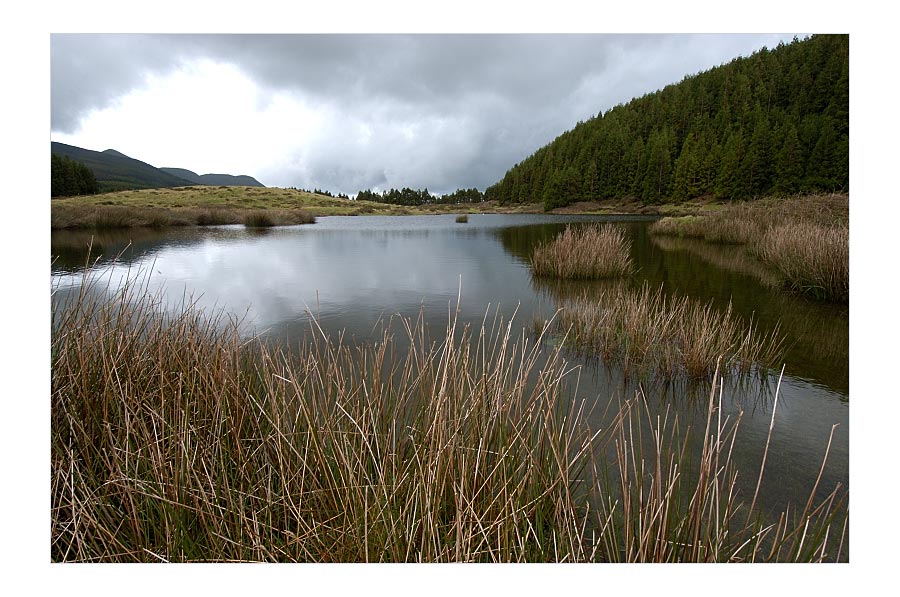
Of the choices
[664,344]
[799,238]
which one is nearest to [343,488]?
[664,344]

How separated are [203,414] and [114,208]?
739 inches

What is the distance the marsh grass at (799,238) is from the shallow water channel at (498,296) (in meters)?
0.37

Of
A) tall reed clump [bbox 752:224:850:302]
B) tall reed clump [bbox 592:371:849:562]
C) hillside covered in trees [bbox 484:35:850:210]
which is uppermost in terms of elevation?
hillside covered in trees [bbox 484:35:850:210]

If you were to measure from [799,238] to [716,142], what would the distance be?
175ft

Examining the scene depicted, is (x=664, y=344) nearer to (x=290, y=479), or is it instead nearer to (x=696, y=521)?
(x=696, y=521)

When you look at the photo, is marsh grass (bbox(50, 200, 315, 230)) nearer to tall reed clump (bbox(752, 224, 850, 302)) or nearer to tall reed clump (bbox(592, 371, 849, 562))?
tall reed clump (bbox(592, 371, 849, 562))

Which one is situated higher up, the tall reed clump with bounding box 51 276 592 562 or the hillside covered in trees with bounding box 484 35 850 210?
the hillside covered in trees with bounding box 484 35 850 210

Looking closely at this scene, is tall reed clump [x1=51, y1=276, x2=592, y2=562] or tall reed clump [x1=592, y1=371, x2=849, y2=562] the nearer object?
tall reed clump [x1=592, y1=371, x2=849, y2=562]

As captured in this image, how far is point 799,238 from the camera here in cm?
768

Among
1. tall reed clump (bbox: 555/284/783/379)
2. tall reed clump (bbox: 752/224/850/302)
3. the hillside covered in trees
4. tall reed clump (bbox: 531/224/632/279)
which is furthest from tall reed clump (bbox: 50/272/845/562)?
the hillside covered in trees

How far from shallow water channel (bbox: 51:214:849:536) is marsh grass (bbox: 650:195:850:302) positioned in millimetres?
375

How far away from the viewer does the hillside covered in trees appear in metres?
37.0

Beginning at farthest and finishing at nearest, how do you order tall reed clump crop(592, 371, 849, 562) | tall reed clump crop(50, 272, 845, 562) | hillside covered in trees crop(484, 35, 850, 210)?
hillside covered in trees crop(484, 35, 850, 210) → tall reed clump crop(50, 272, 845, 562) → tall reed clump crop(592, 371, 849, 562)
